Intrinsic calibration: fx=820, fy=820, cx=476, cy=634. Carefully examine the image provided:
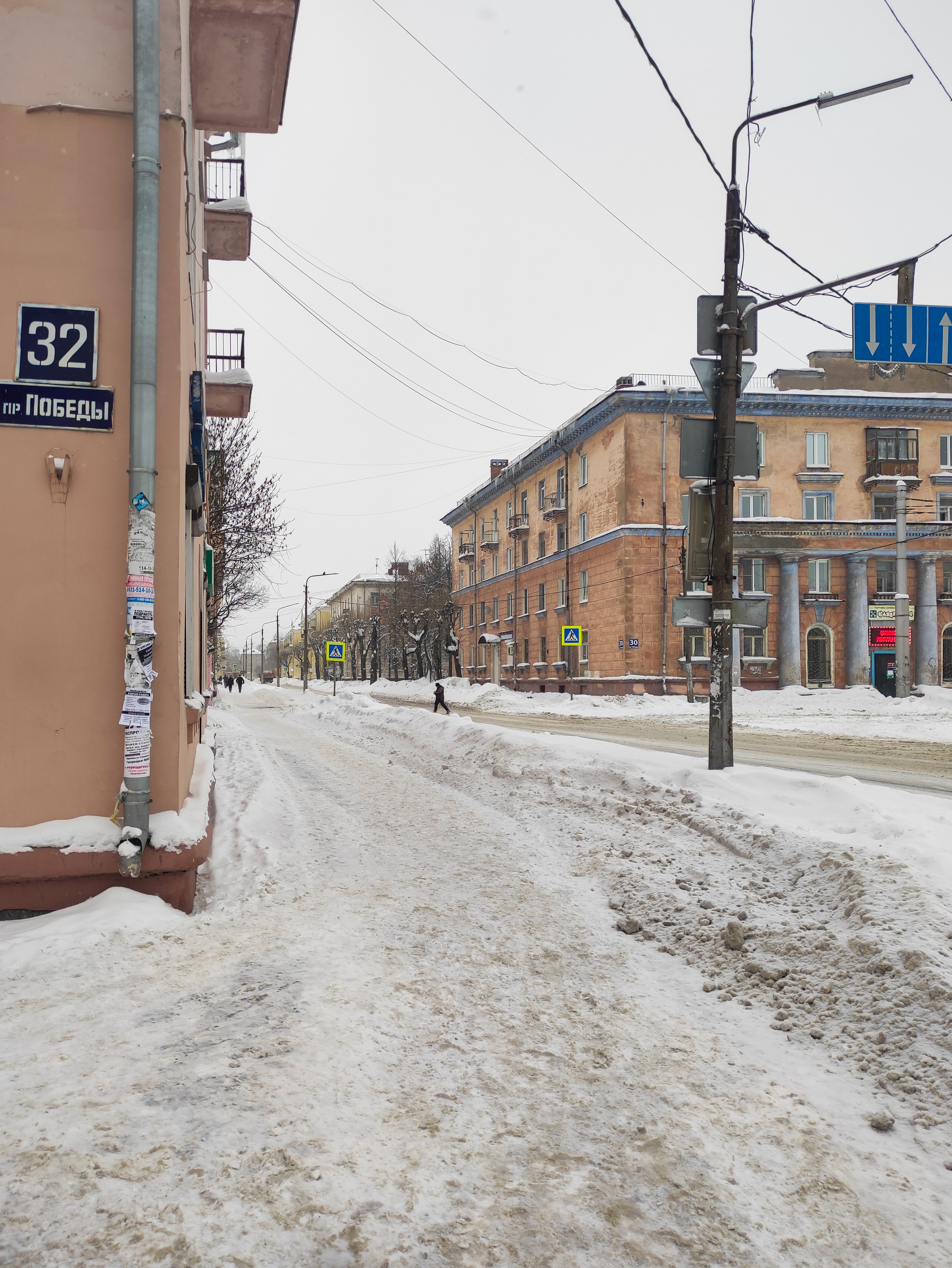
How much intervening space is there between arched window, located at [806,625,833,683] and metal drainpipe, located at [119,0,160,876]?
3857 cm

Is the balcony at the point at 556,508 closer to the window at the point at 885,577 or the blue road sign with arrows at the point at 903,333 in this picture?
the window at the point at 885,577

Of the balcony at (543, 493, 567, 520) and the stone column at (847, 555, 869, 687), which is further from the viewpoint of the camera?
the balcony at (543, 493, 567, 520)

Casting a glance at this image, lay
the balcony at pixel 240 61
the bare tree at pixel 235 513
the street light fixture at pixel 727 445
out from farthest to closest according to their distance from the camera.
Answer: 1. the bare tree at pixel 235 513
2. the street light fixture at pixel 727 445
3. the balcony at pixel 240 61

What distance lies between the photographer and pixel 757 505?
129 ft

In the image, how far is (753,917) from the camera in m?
4.72

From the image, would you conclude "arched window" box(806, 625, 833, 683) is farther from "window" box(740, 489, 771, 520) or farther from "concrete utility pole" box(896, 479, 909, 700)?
"concrete utility pole" box(896, 479, 909, 700)

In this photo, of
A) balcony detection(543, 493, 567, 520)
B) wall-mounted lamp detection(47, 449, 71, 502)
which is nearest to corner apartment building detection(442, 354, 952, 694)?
balcony detection(543, 493, 567, 520)

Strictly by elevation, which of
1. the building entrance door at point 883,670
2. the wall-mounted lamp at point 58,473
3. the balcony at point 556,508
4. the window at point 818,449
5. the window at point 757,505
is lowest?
the building entrance door at point 883,670

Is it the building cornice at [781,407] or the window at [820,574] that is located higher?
the building cornice at [781,407]

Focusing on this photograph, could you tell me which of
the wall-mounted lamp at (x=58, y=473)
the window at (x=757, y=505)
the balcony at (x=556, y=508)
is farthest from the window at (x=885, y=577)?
the wall-mounted lamp at (x=58, y=473)

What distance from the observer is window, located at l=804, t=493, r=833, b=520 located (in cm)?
3969

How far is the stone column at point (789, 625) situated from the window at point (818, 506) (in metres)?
2.61

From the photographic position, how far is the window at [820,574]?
3931 cm

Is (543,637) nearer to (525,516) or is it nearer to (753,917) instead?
(525,516)
